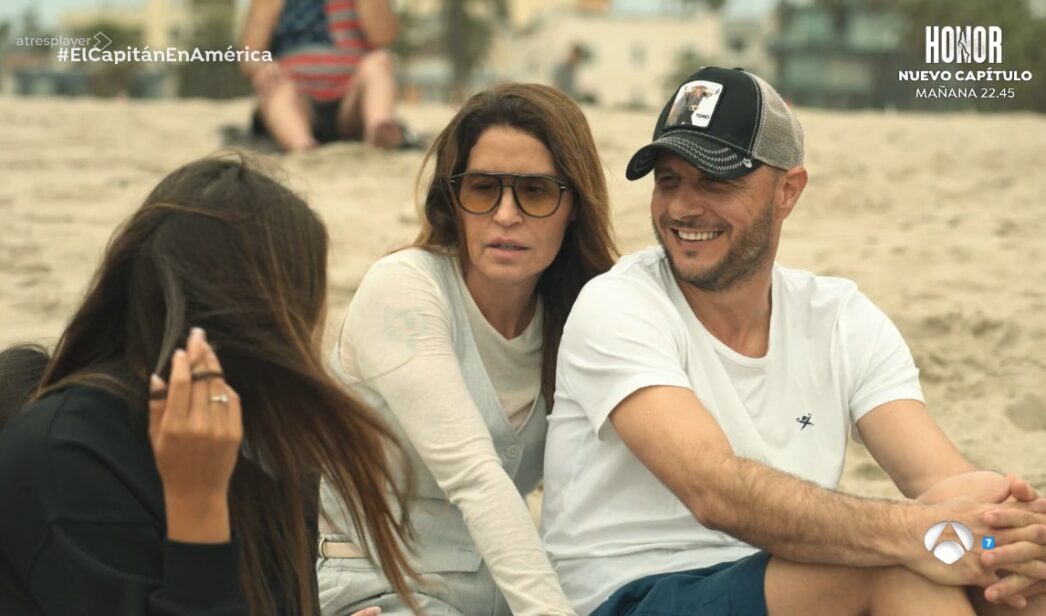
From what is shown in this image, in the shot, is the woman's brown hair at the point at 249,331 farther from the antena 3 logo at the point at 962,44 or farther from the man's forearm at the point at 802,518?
the antena 3 logo at the point at 962,44

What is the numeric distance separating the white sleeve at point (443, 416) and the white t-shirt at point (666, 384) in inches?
7.5

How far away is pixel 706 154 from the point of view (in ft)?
10.1

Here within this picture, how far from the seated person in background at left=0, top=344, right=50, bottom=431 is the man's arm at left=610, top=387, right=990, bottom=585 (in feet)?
3.81

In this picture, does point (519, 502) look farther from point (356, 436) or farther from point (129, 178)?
point (129, 178)

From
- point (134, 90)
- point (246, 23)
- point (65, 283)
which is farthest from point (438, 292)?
point (134, 90)

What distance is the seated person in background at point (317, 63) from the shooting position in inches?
340

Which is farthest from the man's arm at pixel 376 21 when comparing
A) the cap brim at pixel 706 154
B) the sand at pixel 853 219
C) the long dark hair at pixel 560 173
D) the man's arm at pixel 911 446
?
the man's arm at pixel 911 446

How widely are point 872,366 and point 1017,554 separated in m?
0.65

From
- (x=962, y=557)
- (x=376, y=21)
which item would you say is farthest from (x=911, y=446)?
(x=376, y=21)

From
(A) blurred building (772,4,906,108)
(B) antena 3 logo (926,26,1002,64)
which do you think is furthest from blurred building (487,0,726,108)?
A: (B) antena 3 logo (926,26,1002,64)

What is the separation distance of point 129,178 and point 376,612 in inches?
230

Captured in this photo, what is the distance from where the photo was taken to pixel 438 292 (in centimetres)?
307

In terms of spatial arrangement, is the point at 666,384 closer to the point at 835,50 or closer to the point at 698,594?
the point at 698,594

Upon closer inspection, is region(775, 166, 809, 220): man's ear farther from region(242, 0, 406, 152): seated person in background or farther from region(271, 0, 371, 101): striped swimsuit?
region(271, 0, 371, 101): striped swimsuit
